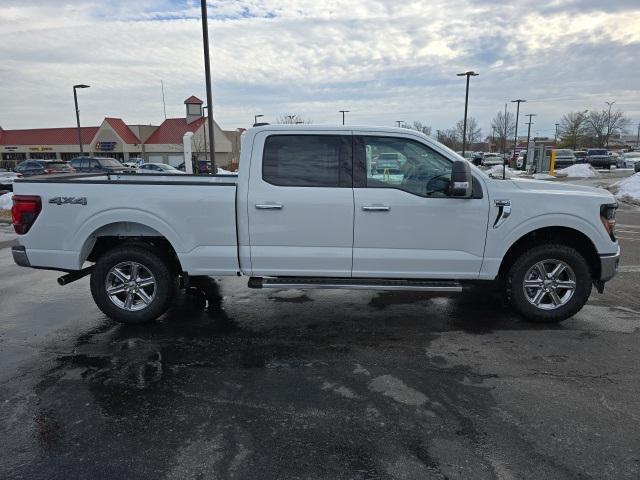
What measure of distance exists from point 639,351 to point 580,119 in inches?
3550

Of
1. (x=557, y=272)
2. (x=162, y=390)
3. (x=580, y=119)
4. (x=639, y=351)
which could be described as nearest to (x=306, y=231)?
(x=162, y=390)

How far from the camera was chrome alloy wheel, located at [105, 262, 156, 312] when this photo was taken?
5098mm

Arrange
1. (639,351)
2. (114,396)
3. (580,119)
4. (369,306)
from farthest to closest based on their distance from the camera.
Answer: (580,119) < (369,306) < (639,351) < (114,396)

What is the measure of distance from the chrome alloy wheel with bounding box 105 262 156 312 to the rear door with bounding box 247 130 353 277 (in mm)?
1206

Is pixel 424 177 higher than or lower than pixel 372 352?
higher

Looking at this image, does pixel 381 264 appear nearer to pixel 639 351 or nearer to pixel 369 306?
pixel 369 306

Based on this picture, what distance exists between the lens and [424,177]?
4855mm

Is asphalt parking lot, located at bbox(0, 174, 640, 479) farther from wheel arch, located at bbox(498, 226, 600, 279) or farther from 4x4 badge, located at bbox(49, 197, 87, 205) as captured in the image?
4x4 badge, located at bbox(49, 197, 87, 205)

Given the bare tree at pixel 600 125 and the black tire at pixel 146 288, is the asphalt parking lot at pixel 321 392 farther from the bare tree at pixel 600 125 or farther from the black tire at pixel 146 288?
the bare tree at pixel 600 125

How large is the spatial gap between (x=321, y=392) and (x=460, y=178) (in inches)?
93.0

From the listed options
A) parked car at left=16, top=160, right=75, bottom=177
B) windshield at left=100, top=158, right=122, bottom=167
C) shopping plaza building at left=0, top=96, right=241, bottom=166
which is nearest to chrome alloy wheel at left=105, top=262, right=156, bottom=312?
windshield at left=100, top=158, right=122, bottom=167

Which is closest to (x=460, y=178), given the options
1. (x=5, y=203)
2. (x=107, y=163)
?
(x=5, y=203)

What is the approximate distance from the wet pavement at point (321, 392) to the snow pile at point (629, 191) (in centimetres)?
1337

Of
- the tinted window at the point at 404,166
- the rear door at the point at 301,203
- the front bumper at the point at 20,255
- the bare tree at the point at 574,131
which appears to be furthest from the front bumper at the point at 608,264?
the bare tree at the point at 574,131
